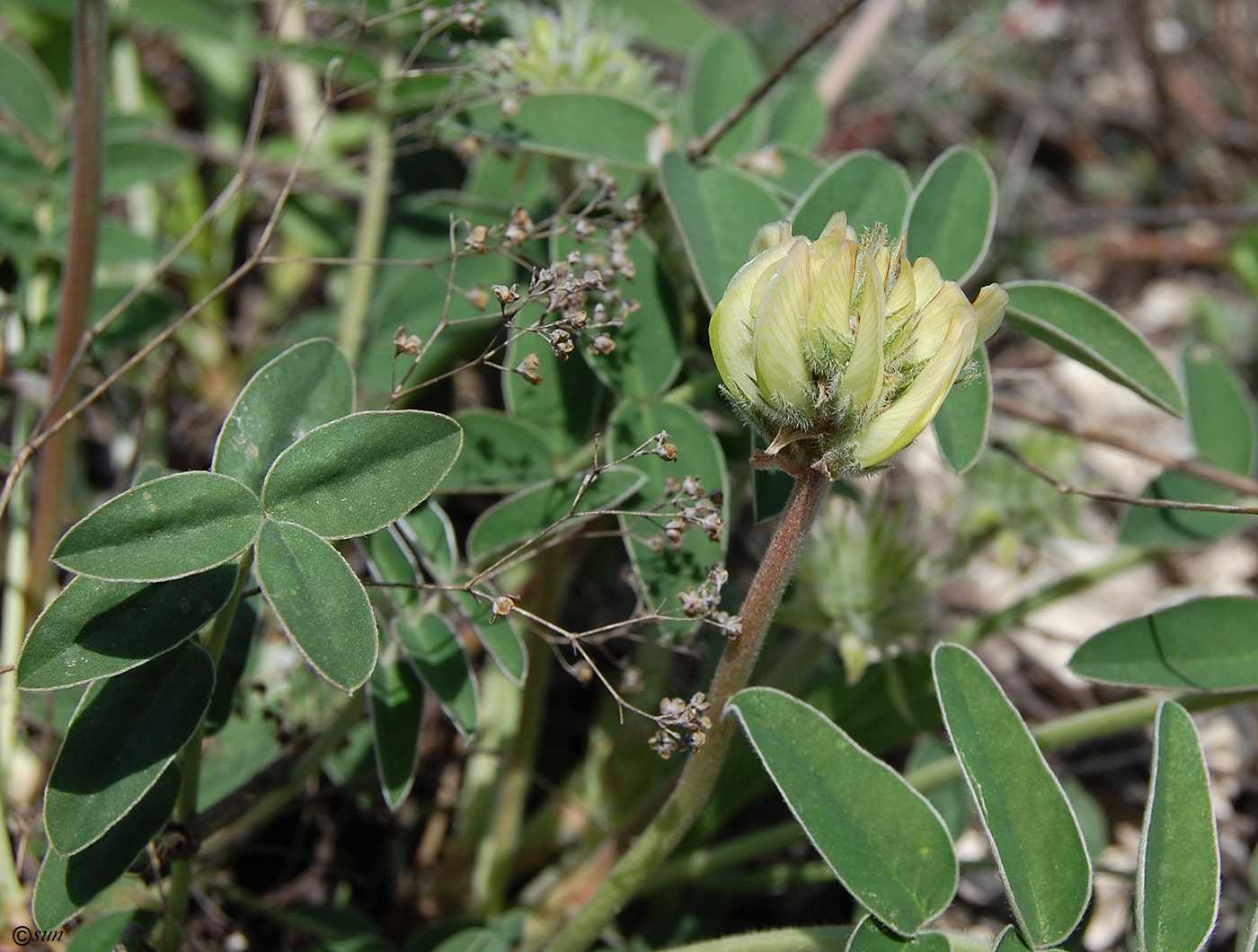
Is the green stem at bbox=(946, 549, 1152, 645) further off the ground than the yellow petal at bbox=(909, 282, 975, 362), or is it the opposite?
the yellow petal at bbox=(909, 282, 975, 362)

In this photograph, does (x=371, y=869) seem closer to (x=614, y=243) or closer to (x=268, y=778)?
(x=268, y=778)

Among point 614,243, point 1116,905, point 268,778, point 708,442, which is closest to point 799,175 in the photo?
point 614,243

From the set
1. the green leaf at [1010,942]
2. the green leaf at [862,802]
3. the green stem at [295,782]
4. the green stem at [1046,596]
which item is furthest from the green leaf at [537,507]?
the green stem at [1046,596]

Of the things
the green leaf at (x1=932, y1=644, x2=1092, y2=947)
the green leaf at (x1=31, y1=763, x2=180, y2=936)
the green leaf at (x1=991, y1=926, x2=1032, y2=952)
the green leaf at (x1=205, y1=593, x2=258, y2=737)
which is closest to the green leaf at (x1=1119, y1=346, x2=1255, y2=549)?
the green leaf at (x1=932, y1=644, x2=1092, y2=947)

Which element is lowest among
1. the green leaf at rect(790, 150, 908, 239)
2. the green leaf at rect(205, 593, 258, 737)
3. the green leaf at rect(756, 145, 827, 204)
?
the green leaf at rect(205, 593, 258, 737)

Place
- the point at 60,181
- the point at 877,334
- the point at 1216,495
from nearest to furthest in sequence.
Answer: the point at 877,334
the point at 1216,495
the point at 60,181

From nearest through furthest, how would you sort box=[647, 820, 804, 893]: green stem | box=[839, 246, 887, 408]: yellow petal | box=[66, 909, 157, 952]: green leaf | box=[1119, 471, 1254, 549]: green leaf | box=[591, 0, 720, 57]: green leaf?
box=[839, 246, 887, 408]: yellow petal → box=[66, 909, 157, 952]: green leaf → box=[647, 820, 804, 893]: green stem → box=[1119, 471, 1254, 549]: green leaf → box=[591, 0, 720, 57]: green leaf

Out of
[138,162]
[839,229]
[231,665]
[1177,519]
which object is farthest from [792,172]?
[138,162]

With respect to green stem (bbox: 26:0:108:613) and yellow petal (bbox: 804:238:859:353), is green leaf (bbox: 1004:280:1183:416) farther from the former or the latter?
green stem (bbox: 26:0:108:613)
